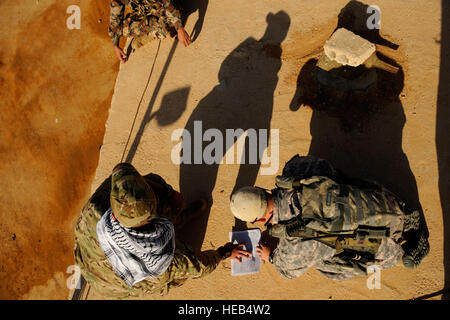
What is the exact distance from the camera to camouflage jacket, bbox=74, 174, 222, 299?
3738 millimetres

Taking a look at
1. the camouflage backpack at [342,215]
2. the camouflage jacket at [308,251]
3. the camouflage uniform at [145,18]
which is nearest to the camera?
the camouflage backpack at [342,215]

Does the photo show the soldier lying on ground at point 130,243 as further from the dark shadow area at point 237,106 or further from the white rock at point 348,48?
the white rock at point 348,48

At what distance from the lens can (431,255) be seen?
4570mm

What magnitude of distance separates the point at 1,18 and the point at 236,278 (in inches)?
302

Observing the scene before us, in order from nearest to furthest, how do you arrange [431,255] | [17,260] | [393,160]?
[431,255] < [393,160] < [17,260]

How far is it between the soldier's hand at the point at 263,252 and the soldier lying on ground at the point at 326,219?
0.64m

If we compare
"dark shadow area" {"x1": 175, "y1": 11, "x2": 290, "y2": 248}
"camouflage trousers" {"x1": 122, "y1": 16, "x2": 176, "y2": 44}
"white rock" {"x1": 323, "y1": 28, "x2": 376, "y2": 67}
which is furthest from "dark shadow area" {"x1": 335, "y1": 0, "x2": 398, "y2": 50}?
"camouflage trousers" {"x1": 122, "y1": 16, "x2": 176, "y2": 44}

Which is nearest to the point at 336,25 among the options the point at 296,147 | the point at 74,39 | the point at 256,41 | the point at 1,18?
the point at 256,41

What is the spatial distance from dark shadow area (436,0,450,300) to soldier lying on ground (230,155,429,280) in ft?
2.95

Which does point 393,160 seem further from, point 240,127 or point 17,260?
point 17,260

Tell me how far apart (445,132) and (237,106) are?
302cm

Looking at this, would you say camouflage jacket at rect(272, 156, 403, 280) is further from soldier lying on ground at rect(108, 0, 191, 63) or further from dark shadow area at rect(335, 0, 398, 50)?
soldier lying on ground at rect(108, 0, 191, 63)

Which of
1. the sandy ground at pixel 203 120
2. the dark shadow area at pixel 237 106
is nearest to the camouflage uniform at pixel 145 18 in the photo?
the sandy ground at pixel 203 120

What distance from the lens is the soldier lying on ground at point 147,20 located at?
5906 mm
